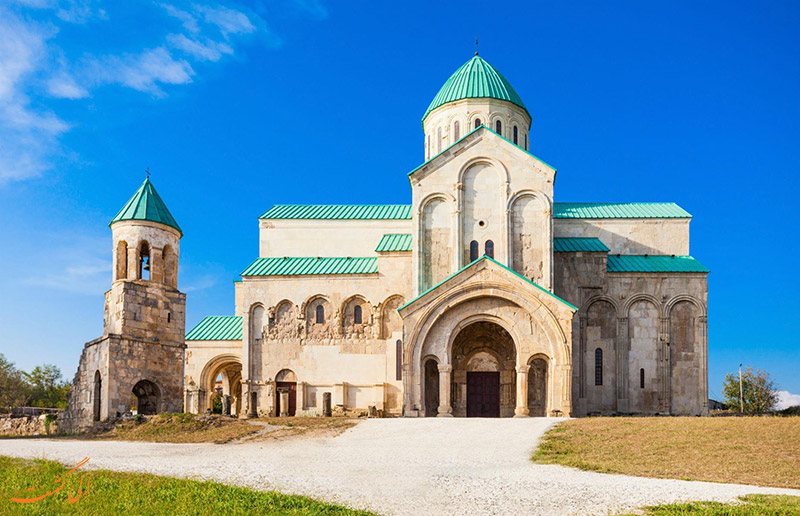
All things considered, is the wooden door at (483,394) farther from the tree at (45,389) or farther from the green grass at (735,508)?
the tree at (45,389)

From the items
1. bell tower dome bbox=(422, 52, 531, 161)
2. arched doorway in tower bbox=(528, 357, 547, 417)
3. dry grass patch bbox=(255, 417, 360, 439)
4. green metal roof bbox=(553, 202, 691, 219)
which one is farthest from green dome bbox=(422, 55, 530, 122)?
dry grass patch bbox=(255, 417, 360, 439)

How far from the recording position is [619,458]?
59.6 ft

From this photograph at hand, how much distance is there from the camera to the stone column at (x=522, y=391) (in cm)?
2953

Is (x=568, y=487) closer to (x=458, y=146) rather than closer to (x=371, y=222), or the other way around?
(x=458, y=146)

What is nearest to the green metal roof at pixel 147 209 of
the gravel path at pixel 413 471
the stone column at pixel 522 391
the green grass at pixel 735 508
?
the gravel path at pixel 413 471

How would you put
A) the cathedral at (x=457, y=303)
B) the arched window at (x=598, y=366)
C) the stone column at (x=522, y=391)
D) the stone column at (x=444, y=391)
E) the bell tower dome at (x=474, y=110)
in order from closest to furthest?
the stone column at (x=522, y=391), the stone column at (x=444, y=391), the cathedral at (x=457, y=303), the arched window at (x=598, y=366), the bell tower dome at (x=474, y=110)

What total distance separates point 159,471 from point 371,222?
24.7 m

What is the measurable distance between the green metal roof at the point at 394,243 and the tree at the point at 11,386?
114ft

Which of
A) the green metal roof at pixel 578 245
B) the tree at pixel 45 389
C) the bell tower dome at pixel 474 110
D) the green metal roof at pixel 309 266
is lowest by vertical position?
the tree at pixel 45 389

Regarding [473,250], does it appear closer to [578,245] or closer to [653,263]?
[578,245]

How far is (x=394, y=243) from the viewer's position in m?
36.6

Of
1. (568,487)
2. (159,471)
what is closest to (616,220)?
(568,487)

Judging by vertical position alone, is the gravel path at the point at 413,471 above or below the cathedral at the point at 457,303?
below

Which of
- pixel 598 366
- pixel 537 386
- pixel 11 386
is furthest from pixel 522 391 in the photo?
pixel 11 386
